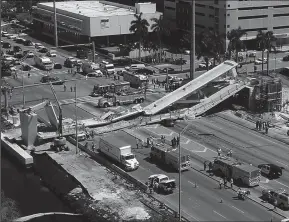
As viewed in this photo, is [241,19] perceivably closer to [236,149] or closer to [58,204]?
[236,149]

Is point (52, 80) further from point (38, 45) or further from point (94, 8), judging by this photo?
point (94, 8)

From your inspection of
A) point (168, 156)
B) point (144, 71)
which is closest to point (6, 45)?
point (144, 71)

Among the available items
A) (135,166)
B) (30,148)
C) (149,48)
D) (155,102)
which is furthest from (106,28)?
(135,166)

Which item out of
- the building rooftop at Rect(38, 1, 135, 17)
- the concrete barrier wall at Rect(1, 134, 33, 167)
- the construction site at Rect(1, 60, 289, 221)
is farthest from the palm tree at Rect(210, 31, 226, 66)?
the concrete barrier wall at Rect(1, 134, 33, 167)

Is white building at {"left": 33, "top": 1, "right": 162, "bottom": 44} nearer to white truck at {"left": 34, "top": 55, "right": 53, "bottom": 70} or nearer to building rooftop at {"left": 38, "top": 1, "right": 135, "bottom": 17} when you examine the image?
building rooftop at {"left": 38, "top": 1, "right": 135, "bottom": 17}

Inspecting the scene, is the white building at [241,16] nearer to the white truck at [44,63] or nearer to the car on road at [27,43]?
the car on road at [27,43]
